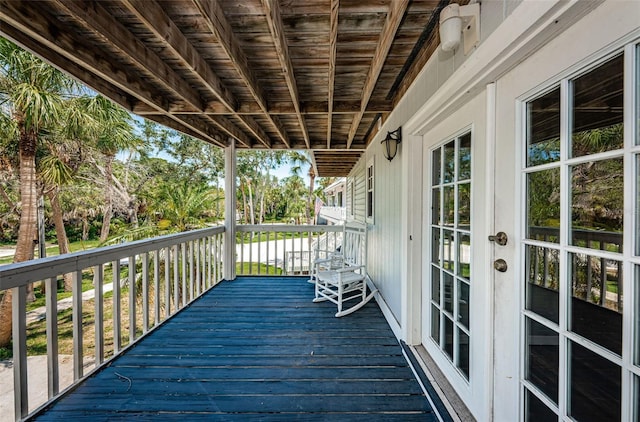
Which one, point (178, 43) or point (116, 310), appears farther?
point (116, 310)

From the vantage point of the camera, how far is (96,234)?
57.8ft

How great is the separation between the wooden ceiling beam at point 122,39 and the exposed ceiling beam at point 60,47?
0.93ft

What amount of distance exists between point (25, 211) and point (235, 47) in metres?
6.70

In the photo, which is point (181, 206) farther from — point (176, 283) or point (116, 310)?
point (116, 310)

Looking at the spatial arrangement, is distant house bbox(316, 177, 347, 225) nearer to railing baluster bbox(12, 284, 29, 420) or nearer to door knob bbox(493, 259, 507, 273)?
door knob bbox(493, 259, 507, 273)

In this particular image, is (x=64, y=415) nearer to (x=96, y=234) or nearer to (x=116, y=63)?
(x=116, y=63)

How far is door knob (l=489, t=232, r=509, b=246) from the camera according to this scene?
4.24 feet

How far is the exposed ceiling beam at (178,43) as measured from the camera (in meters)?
1.46

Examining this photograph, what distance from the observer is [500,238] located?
4.30ft

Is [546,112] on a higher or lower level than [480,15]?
lower

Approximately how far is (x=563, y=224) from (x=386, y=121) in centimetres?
239

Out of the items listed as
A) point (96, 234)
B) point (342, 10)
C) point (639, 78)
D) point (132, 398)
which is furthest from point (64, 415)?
point (96, 234)

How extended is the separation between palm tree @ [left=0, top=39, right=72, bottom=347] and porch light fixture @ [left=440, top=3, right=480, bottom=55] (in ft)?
21.9

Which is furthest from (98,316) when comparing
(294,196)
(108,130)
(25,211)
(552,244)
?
(294,196)
